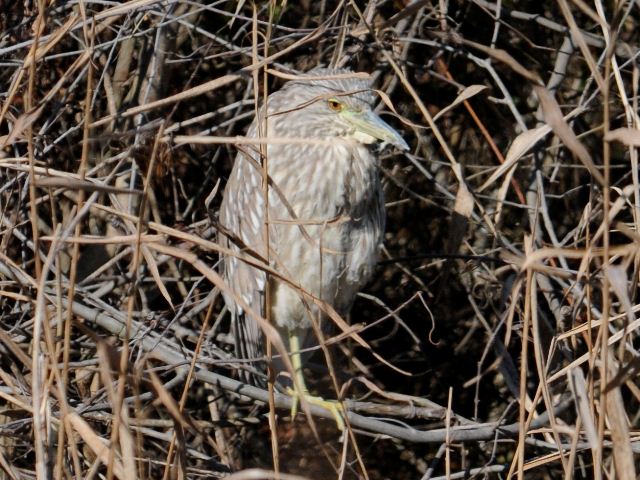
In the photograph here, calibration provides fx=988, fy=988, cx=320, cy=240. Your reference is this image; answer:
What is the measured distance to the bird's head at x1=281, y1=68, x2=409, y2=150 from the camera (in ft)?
9.56

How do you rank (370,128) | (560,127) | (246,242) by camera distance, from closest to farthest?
(560,127) < (370,128) < (246,242)

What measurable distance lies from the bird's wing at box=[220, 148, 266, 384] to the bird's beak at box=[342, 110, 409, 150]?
429 millimetres

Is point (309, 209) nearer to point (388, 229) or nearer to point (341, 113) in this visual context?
point (341, 113)

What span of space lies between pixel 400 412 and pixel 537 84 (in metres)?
1.46

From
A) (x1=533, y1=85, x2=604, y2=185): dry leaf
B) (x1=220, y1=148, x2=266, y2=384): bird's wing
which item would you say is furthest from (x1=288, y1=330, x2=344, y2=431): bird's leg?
(x1=533, y1=85, x2=604, y2=185): dry leaf

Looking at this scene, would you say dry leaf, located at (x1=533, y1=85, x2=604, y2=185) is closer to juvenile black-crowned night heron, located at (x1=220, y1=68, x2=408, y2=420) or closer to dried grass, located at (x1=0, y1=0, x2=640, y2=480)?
dried grass, located at (x1=0, y1=0, x2=640, y2=480)

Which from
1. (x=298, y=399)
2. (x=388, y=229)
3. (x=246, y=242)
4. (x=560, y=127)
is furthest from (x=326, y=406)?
(x=560, y=127)

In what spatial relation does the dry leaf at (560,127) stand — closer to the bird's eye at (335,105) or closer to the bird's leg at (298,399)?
the bird's leg at (298,399)

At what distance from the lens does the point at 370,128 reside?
2951 millimetres

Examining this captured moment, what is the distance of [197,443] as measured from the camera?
12.1ft

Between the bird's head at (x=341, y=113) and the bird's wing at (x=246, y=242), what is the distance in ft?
0.88

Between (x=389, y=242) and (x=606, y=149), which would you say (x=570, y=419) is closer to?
(x=389, y=242)

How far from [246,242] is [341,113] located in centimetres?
60

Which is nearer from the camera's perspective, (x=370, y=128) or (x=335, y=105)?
(x=370, y=128)
